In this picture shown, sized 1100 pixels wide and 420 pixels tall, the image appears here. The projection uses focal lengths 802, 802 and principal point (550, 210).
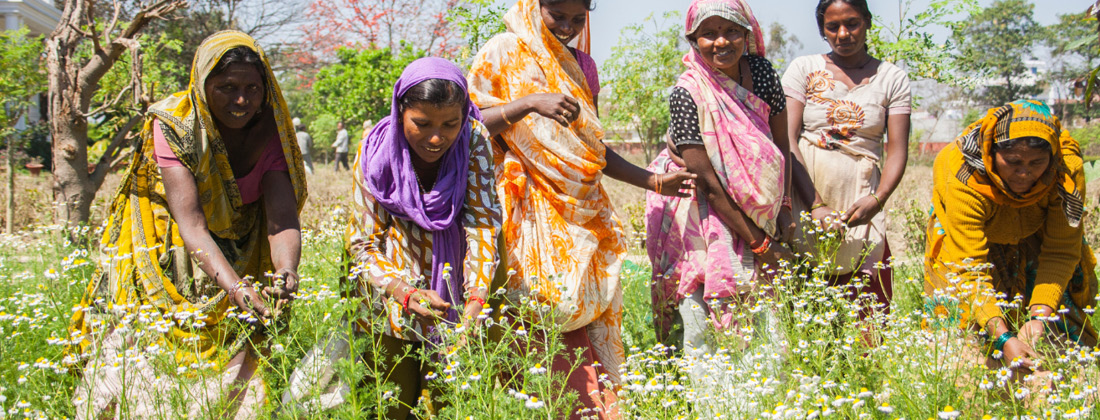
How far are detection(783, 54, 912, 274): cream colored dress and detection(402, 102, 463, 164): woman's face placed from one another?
1737 mm

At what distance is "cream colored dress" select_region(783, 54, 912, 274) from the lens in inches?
141

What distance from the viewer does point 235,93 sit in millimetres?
2709

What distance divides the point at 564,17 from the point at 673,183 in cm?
81

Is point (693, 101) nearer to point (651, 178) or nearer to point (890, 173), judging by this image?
point (651, 178)

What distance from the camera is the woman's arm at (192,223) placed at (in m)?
2.62

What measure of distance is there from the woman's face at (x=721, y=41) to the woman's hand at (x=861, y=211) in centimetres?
81

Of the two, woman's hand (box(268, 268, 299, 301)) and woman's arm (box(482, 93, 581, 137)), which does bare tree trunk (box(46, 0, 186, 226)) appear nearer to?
woman's arm (box(482, 93, 581, 137))

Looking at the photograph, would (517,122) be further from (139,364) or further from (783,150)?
(139,364)

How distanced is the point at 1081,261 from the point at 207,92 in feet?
11.8

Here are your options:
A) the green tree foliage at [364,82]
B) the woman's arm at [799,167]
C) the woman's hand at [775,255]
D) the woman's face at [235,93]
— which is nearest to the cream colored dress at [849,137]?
the woman's arm at [799,167]

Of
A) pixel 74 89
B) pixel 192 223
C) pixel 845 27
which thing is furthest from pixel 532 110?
pixel 74 89

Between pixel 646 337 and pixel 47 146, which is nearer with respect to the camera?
pixel 646 337

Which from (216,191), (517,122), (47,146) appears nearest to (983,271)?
(517,122)

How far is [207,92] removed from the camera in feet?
8.89
